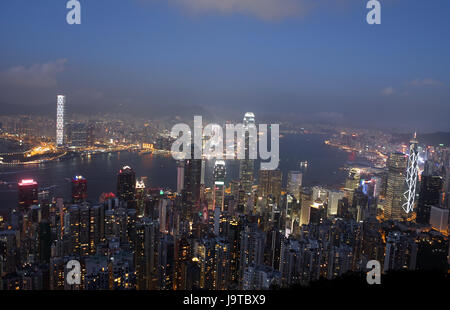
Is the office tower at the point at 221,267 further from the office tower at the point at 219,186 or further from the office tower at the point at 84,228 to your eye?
the office tower at the point at 219,186

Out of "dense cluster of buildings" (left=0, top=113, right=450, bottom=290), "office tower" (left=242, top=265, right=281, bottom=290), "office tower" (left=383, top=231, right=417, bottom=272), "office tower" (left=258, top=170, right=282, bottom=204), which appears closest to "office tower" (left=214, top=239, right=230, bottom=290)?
"dense cluster of buildings" (left=0, top=113, right=450, bottom=290)

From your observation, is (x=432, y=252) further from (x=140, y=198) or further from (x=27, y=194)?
(x=27, y=194)

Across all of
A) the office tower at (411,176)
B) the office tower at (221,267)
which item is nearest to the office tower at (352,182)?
the office tower at (411,176)

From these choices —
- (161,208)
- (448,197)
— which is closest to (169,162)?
(161,208)

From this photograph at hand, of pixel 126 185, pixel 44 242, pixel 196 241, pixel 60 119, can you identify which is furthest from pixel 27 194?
pixel 196 241
